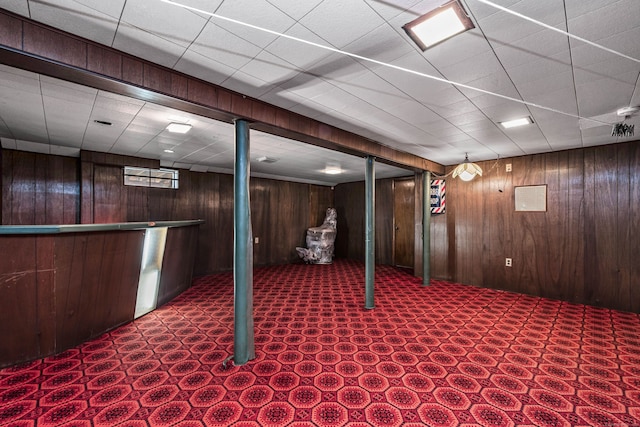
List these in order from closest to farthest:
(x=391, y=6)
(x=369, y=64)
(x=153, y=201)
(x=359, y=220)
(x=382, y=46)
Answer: (x=391, y=6) → (x=382, y=46) → (x=369, y=64) → (x=153, y=201) → (x=359, y=220)

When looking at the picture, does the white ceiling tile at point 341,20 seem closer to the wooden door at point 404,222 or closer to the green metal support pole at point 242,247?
the green metal support pole at point 242,247

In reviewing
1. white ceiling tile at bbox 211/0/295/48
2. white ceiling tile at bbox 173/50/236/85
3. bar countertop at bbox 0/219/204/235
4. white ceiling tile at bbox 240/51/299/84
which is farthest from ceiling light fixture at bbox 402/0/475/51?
bar countertop at bbox 0/219/204/235

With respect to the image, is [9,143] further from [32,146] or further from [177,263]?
[177,263]

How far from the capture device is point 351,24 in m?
1.63

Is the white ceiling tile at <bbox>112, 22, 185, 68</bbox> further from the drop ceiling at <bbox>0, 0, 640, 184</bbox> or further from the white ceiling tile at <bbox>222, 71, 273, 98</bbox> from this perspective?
the white ceiling tile at <bbox>222, 71, 273, 98</bbox>

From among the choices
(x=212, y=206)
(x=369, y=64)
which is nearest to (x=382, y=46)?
(x=369, y=64)

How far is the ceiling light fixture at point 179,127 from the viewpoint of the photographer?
3449mm

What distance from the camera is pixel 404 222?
7.59m

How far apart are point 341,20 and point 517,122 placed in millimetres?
2791

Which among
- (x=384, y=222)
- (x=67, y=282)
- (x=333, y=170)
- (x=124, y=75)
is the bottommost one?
(x=67, y=282)

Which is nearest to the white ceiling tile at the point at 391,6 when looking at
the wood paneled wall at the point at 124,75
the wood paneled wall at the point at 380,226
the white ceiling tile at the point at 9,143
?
the wood paneled wall at the point at 124,75

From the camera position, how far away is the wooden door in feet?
24.3

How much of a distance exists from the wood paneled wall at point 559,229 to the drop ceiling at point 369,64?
0.75m

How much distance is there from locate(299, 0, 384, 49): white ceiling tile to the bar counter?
107 inches
